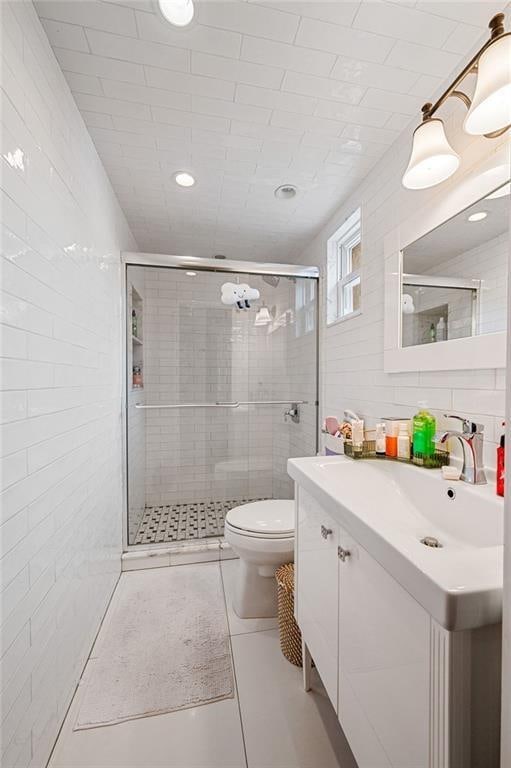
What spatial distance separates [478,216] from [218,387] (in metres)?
2.00

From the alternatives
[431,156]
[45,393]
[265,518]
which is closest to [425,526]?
[265,518]

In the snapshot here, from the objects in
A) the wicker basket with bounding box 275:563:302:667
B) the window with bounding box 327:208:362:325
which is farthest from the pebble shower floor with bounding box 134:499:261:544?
the window with bounding box 327:208:362:325

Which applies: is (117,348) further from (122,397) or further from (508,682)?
(508,682)

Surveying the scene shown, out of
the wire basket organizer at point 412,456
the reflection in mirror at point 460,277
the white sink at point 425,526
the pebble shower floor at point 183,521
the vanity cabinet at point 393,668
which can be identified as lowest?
the pebble shower floor at point 183,521

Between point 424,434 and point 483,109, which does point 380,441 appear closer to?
point 424,434

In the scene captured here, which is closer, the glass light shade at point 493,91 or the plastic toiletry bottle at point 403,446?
the glass light shade at point 493,91

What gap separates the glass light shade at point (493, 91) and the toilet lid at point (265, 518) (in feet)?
5.41

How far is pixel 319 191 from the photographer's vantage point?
6.18ft

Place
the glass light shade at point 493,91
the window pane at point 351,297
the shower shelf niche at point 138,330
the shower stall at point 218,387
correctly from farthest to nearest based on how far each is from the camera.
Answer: the shower stall at point 218,387 → the shower shelf niche at point 138,330 → the window pane at point 351,297 → the glass light shade at point 493,91

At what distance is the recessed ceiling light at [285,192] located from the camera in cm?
185

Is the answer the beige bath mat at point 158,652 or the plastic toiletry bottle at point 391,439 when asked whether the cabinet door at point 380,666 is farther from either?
the beige bath mat at point 158,652

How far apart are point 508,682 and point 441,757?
215 millimetres

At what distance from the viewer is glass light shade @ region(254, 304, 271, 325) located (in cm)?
268

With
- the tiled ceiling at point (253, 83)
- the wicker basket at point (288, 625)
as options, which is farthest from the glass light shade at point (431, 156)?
the wicker basket at point (288, 625)
